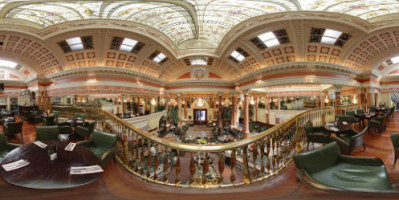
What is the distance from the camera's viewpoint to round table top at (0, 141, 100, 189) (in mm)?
1474

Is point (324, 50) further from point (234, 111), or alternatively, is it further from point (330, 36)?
point (234, 111)

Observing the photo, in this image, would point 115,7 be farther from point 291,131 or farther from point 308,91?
point 308,91

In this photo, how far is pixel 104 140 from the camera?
310 cm

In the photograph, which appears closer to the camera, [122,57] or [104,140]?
[104,140]

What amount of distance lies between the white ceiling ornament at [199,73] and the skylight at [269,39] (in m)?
5.39

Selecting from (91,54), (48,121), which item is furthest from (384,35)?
(48,121)

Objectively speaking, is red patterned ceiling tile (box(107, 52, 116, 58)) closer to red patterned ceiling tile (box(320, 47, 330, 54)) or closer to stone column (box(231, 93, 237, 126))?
stone column (box(231, 93, 237, 126))

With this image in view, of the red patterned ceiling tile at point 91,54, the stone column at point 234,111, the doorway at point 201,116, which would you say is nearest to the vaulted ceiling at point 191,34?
the red patterned ceiling tile at point 91,54

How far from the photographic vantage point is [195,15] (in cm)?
636

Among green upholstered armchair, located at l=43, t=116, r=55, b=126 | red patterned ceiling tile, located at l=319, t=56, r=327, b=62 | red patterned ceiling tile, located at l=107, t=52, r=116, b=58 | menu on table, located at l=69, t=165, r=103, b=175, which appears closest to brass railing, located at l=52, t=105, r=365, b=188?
menu on table, located at l=69, t=165, r=103, b=175

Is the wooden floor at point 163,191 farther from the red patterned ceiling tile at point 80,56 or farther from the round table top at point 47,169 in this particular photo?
the red patterned ceiling tile at point 80,56

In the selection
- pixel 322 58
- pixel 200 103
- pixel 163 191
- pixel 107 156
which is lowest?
pixel 163 191

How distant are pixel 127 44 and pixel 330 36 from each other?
34.0 ft

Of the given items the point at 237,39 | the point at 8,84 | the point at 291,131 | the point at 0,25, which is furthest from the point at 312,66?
the point at 8,84
